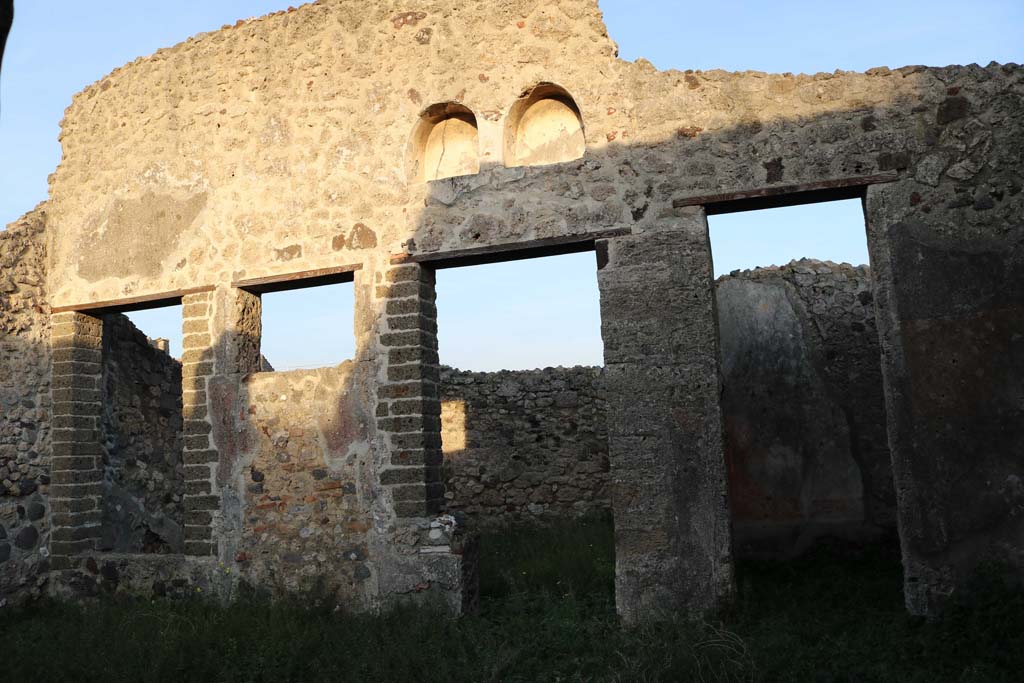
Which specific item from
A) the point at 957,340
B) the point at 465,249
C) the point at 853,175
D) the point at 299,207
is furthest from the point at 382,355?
the point at 957,340

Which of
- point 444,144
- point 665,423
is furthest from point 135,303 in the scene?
point 665,423

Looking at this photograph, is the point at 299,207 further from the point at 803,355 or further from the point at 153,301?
the point at 803,355

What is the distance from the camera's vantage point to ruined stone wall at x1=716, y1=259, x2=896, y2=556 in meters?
7.00

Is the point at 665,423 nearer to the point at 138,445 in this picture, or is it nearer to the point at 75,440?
the point at 75,440

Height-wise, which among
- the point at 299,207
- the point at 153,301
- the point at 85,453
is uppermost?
the point at 299,207

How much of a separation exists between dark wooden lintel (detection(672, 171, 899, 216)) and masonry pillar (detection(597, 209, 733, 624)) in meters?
0.13

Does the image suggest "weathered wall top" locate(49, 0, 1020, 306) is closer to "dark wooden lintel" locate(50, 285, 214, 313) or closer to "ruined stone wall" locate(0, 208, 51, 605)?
"dark wooden lintel" locate(50, 285, 214, 313)

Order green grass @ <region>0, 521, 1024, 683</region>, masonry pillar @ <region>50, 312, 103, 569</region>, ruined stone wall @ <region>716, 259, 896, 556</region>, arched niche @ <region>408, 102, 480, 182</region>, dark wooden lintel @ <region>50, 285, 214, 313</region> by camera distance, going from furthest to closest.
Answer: ruined stone wall @ <region>716, 259, 896, 556</region>, masonry pillar @ <region>50, 312, 103, 569</region>, dark wooden lintel @ <region>50, 285, 214, 313</region>, arched niche @ <region>408, 102, 480, 182</region>, green grass @ <region>0, 521, 1024, 683</region>

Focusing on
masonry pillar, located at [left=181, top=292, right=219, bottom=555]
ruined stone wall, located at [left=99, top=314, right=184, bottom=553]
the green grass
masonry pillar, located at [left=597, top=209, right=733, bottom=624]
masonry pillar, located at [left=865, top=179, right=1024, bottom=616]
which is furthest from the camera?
ruined stone wall, located at [left=99, top=314, right=184, bottom=553]

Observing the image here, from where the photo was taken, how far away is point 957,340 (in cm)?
472

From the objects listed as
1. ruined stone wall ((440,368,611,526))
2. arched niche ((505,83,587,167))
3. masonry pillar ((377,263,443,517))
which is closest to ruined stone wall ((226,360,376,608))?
masonry pillar ((377,263,443,517))

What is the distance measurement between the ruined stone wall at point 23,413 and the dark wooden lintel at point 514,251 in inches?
132

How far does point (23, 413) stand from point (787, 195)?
6170 millimetres

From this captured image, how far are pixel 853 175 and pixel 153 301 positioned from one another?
537cm
